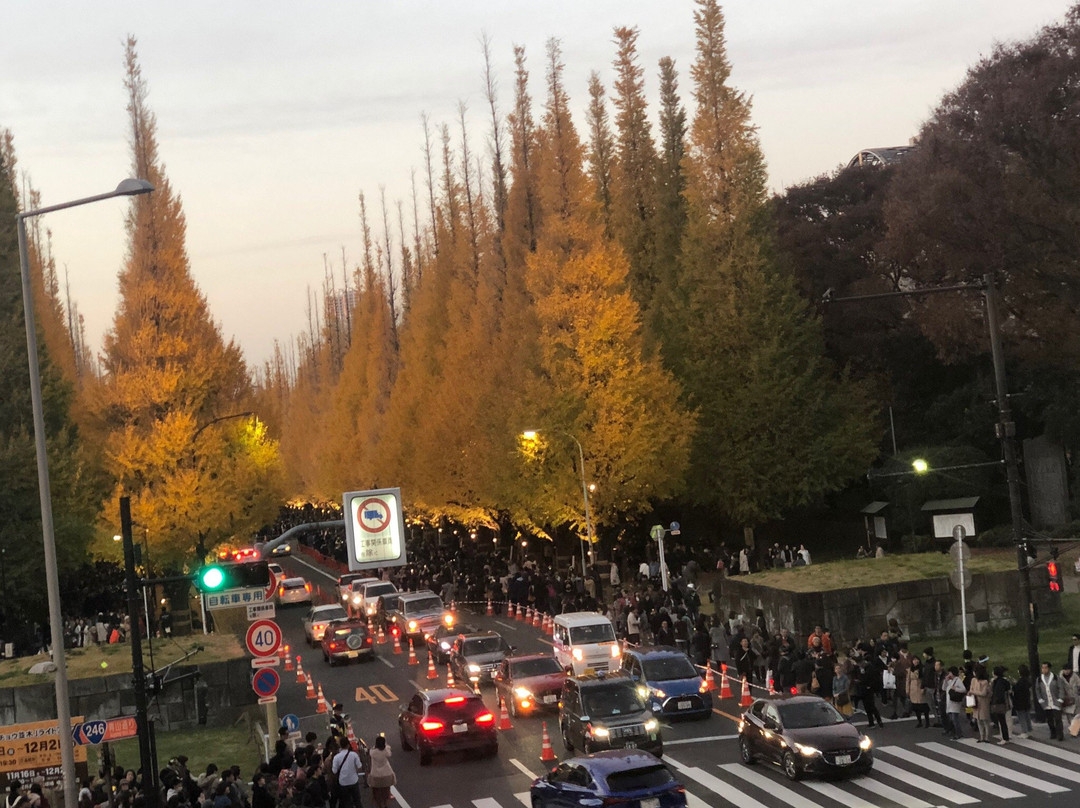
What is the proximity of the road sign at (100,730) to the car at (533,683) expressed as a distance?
10.8 meters

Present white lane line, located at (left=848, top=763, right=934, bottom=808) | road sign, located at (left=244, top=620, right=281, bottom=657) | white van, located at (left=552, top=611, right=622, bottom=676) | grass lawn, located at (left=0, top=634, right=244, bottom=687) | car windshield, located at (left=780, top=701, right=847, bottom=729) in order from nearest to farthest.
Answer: white lane line, located at (left=848, top=763, right=934, bottom=808)
road sign, located at (left=244, top=620, right=281, bottom=657)
car windshield, located at (left=780, top=701, right=847, bottom=729)
grass lawn, located at (left=0, top=634, right=244, bottom=687)
white van, located at (left=552, top=611, right=622, bottom=676)

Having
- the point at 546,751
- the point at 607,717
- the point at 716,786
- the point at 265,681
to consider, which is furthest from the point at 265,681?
the point at 716,786

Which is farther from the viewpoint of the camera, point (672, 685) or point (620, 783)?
point (672, 685)

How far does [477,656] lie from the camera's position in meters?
31.6

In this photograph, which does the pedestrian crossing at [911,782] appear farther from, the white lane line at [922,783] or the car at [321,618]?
the car at [321,618]

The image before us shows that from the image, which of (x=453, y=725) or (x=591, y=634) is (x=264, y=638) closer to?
(x=453, y=725)

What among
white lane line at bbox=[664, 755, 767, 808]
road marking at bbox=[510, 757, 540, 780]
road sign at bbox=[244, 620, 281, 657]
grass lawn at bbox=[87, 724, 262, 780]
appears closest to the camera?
white lane line at bbox=[664, 755, 767, 808]

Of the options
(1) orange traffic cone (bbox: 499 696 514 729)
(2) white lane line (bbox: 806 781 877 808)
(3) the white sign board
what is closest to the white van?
(1) orange traffic cone (bbox: 499 696 514 729)

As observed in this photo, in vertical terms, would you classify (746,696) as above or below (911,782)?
above

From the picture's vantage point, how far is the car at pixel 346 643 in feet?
124

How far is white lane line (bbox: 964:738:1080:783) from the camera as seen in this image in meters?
19.4

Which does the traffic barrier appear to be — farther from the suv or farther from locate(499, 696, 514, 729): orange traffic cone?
locate(499, 696, 514, 729): orange traffic cone

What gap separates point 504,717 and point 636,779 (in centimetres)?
1053

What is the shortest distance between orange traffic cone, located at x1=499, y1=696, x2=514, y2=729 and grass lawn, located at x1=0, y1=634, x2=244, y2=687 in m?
6.48
